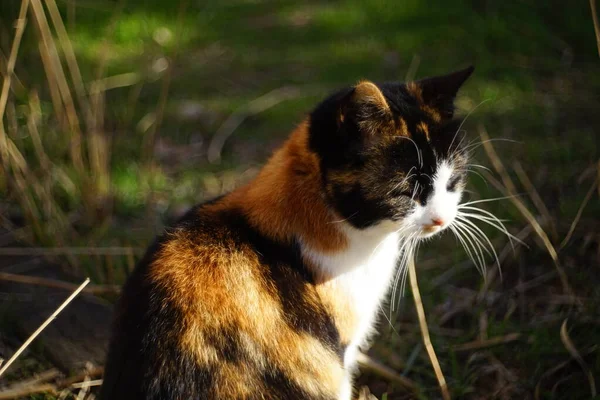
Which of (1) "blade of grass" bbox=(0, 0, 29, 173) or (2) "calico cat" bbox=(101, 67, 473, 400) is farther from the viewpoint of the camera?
(1) "blade of grass" bbox=(0, 0, 29, 173)

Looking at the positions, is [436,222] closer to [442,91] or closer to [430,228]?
[430,228]

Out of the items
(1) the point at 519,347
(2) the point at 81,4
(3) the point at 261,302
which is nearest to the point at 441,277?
(1) the point at 519,347

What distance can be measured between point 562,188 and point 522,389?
135cm

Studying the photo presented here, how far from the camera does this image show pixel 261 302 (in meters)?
1.95

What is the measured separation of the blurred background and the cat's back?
0.62 m

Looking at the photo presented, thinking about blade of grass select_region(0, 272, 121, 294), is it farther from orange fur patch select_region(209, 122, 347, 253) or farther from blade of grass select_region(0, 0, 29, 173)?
orange fur patch select_region(209, 122, 347, 253)

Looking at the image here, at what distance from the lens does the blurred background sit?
2674 millimetres

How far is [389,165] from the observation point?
2025mm

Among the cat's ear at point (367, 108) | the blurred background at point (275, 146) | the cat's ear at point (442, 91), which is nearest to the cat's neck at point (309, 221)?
the cat's ear at point (367, 108)

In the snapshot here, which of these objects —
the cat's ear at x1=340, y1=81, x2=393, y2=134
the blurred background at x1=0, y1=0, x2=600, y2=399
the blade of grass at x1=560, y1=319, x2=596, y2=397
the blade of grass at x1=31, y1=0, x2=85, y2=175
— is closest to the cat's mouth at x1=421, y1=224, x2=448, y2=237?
the cat's ear at x1=340, y1=81, x2=393, y2=134

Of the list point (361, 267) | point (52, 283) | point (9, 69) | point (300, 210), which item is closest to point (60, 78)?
point (9, 69)

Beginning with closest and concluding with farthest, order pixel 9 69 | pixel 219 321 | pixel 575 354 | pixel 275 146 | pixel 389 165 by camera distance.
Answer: pixel 219 321, pixel 389 165, pixel 575 354, pixel 9 69, pixel 275 146

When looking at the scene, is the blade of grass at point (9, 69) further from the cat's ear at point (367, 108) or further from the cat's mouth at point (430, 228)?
the cat's mouth at point (430, 228)

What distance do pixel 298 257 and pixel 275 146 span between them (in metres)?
2.35
